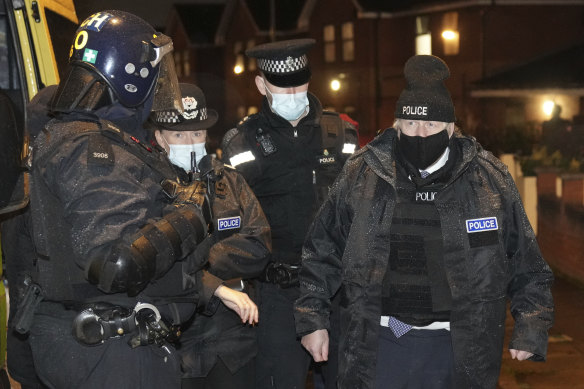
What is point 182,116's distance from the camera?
15.5ft

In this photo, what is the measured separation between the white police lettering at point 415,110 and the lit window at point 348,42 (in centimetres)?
3001

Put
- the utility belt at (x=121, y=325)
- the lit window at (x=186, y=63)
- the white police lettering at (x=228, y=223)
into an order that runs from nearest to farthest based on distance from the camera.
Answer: the utility belt at (x=121, y=325)
the white police lettering at (x=228, y=223)
the lit window at (x=186, y=63)

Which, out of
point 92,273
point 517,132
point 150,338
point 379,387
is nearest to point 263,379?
point 379,387

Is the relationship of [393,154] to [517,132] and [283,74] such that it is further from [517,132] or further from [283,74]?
[517,132]

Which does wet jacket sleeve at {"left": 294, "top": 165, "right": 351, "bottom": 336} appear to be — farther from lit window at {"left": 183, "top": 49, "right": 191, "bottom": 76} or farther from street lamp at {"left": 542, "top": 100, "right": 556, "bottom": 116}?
lit window at {"left": 183, "top": 49, "right": 191, "bottom": 76}

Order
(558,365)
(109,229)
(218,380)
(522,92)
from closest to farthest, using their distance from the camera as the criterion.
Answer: (109,229), (218,380), (558,365), (522,92)

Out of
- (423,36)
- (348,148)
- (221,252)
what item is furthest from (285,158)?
(423,36)

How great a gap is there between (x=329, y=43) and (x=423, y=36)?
538 centimetres

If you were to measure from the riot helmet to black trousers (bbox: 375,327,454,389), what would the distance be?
1614 millimetres

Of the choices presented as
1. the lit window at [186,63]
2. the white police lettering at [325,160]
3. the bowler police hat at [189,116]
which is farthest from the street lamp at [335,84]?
the bowler police hat at [189,116]

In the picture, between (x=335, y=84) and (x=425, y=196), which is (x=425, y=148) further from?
(x=335, y=84)

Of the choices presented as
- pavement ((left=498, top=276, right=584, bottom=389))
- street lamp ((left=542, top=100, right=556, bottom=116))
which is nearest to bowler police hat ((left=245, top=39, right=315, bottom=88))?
pavement ((left=498, top=276, right=584, bottom=389))

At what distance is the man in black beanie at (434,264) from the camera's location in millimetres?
3650

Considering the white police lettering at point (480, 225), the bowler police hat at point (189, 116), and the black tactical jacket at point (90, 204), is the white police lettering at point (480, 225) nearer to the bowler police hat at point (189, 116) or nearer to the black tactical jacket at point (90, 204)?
the black tactical jacket at point (90, 204)
